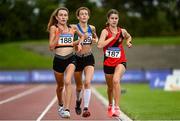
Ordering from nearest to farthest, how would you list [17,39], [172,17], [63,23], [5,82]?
[63,23] → [5,82] → [17,39] → [172,17]

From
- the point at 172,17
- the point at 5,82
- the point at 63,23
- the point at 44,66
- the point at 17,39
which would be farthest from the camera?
the point at 172,17

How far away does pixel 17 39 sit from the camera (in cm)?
7456

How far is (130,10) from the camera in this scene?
81.5 metres

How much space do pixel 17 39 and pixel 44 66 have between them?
16.1 m

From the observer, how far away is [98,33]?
52.3m

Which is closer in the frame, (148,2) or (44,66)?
(44,66)

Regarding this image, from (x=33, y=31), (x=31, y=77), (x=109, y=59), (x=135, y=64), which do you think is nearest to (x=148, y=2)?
(x=33, y=31)

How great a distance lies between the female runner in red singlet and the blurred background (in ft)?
105

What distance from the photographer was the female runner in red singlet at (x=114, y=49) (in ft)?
42.1

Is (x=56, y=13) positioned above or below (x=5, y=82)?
above

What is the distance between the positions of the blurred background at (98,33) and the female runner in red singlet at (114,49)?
3195cm

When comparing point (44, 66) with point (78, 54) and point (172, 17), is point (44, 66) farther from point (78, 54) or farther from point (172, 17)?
point (78, 54)

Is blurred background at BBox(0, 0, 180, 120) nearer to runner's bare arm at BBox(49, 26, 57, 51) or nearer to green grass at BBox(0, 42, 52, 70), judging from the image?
green grass at BBox(0, 42, 52, 70)

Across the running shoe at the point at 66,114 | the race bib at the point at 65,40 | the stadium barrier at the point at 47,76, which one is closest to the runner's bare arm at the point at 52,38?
the race bib at the point at 65,40
